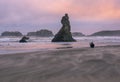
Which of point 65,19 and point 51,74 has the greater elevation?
point 65,19

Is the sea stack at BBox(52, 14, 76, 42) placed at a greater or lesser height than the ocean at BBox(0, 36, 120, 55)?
greater

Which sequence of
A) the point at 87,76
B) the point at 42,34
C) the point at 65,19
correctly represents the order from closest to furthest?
the point at 87,76 → the point at 65,19 → the point at 42,34

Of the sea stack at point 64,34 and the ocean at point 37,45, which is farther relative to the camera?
the sea stack at point 64,34

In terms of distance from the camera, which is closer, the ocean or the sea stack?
the ocean

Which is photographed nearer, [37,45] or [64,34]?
[37,45]

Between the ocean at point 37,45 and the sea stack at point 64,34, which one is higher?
the sea stack at point 64,34

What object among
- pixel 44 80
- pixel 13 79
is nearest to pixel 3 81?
pixel 13 79

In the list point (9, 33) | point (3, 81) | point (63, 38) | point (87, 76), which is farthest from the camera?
point (9, 33)

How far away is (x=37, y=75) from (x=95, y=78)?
215cm

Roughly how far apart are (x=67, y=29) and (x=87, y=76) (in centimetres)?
5630

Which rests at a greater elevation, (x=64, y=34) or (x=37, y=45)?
(x=64, y=34)

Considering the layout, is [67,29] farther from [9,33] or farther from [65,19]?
[9,33]

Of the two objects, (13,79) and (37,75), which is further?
(37,75)

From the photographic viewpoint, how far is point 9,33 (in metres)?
159
